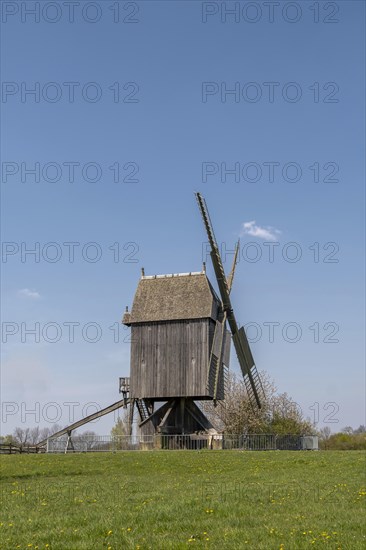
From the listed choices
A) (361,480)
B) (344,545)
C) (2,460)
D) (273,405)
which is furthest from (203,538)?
(273,405)

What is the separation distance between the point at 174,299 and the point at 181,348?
337 cm

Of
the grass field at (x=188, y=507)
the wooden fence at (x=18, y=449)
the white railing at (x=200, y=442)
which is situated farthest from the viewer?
the wooden fence at (x=18, y=449)

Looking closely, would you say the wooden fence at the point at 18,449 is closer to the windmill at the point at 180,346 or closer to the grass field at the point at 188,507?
the windmill at the point at 180,346

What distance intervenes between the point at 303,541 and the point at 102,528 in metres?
4.00

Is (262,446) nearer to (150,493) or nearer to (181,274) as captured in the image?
(181,274)

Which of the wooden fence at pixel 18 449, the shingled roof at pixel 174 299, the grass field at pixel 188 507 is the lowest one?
the wooden fence at pixel 18 449

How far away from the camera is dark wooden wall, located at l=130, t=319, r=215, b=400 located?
1756 inches

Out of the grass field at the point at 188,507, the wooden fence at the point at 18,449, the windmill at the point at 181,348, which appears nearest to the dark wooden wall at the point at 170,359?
the windmill at the point at 181,348

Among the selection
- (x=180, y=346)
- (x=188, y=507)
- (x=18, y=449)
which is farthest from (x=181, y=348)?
(x=188, y=507)

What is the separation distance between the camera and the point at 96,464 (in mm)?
32719

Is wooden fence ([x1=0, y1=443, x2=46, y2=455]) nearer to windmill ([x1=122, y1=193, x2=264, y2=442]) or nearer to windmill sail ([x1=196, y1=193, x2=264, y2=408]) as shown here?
windmill ([x1=122, y1=193, x2=264, y2=442])

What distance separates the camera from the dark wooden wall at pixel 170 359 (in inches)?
1756

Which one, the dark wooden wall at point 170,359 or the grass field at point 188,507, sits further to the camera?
the dark wooden wall at point 170,359

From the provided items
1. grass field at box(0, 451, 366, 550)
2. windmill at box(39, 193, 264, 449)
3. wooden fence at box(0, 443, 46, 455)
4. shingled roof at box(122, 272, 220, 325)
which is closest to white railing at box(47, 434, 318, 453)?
windmill at box(39, 193, 264, 449)
